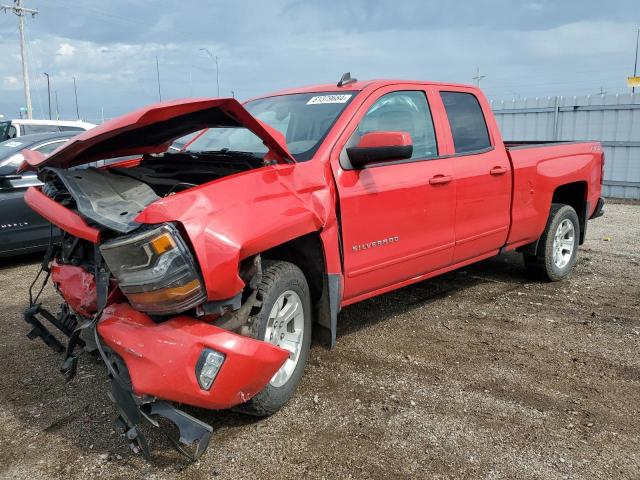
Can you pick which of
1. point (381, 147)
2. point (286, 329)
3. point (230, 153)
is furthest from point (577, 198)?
point (286, 329)

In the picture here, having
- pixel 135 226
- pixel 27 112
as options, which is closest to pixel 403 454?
pixel 135 226

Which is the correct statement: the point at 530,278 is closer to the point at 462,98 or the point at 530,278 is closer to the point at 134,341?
the point at 462,98

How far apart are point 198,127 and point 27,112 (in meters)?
31.6

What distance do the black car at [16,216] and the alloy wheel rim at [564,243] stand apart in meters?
5.39

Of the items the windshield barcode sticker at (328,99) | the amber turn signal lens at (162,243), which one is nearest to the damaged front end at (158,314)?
the amber turn signal lens at (162,243)

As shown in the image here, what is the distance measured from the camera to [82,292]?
312cm

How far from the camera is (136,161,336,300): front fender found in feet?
8.05

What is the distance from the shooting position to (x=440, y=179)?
4.17m

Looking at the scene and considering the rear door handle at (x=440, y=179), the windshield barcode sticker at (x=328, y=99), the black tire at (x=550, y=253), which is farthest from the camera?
the black tire at (x=550, y=253)

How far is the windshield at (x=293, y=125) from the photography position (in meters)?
3.67

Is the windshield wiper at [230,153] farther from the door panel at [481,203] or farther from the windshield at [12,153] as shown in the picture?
the windshield at [12,153]

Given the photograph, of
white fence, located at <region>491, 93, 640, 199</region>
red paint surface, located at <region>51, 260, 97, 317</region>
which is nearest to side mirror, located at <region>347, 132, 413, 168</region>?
red paint surface, located at <region>51, 260, 97, 317</region>

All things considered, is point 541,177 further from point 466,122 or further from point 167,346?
point 167,346

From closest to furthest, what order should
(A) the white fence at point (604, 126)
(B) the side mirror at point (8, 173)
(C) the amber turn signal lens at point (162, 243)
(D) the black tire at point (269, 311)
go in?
(C) the amber turn signal lens at point (162, 243)
(D) the black tire at point (269, 311)
(B) the side mirror at point (8, 173)
(A) the white fence at point (604, 126)
